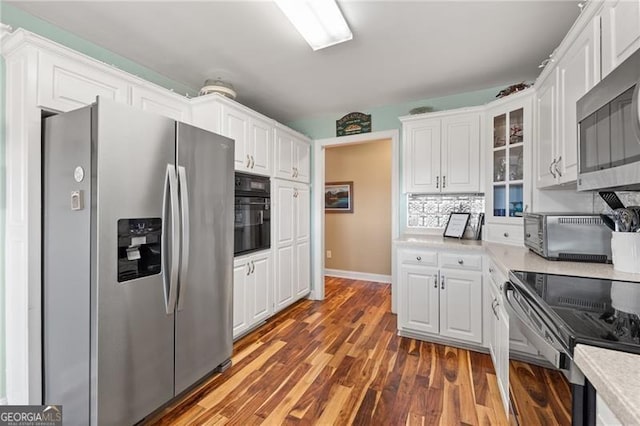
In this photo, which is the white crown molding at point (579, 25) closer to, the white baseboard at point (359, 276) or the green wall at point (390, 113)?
the green wall at point (390, 113)

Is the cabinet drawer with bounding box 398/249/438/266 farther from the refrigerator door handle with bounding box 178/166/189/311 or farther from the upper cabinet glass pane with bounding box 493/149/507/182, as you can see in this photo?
the refrigerator door handle with bounding box 178/166/189/311

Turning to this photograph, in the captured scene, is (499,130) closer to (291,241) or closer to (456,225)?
(456,225)

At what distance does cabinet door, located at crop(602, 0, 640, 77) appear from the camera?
1.05 meters

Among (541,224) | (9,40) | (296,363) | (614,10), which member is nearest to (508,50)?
(614,10)

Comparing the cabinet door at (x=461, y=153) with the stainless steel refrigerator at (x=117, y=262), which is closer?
the stainless steel refrigerator at (x=117, y=262)

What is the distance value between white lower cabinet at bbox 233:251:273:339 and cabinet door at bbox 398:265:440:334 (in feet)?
4.50

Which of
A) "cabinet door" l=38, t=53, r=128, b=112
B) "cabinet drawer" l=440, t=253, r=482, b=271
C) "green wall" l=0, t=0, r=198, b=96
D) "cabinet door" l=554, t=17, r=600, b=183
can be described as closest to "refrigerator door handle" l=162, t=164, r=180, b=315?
"cabinet door" l=38, t=53, r=128, b=112

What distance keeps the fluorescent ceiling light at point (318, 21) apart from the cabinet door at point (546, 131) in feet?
4.69

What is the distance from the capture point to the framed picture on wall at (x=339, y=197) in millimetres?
4859

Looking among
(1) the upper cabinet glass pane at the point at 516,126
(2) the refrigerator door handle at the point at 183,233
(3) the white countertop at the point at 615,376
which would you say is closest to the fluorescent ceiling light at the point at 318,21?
(2) the refrigerator door handle at the point at 183,233

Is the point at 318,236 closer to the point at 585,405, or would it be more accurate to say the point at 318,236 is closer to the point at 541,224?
the point at 541,224

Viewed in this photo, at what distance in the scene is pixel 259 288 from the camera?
8.98ft

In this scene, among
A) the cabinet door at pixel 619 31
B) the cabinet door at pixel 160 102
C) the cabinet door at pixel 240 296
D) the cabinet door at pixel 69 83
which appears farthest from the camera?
the cabinet door at pixel 240 296

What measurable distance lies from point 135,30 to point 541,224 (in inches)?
121
